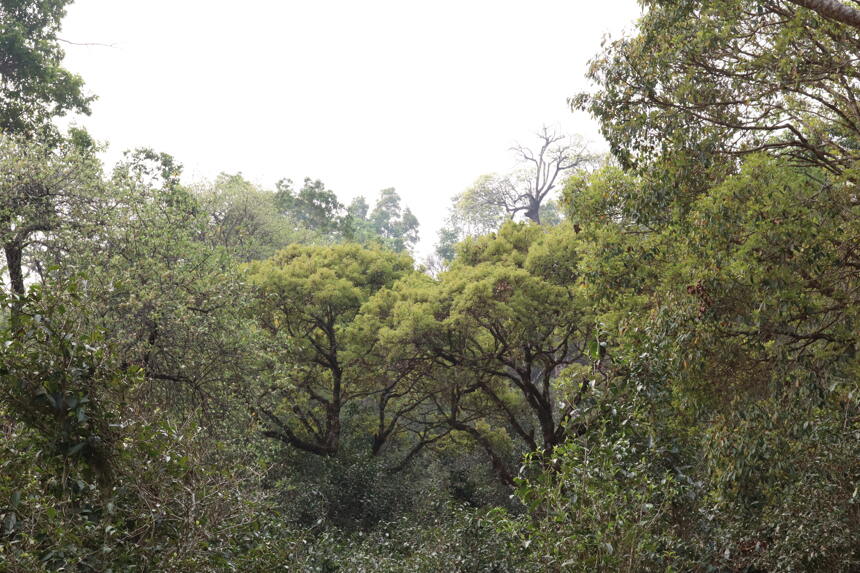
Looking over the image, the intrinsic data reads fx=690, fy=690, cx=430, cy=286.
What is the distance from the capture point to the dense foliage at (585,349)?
12.9 feet

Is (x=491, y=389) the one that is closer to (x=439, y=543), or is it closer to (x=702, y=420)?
(x=439, y=543)

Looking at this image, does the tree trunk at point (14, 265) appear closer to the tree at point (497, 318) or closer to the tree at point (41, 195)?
the tree at point (41, 195)

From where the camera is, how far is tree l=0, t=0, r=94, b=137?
723 inches

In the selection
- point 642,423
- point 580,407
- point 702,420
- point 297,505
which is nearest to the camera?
point 580,407

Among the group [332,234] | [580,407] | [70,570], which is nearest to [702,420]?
[580,407]

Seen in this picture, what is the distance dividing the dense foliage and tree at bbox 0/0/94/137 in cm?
850

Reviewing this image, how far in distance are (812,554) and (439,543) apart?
198 inches

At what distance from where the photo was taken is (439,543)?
9.31m

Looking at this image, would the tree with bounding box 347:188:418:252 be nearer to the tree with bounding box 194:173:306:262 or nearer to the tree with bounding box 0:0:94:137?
the tree with bounding box 194:173:306:262

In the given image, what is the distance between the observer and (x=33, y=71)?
19.0 metres

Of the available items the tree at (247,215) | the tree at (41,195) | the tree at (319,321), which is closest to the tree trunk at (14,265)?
the tree at (41,195)

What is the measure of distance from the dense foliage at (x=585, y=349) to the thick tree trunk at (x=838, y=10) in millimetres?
1345

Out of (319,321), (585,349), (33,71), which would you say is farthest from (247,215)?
(585,349)

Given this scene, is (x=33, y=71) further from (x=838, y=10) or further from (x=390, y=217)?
(x=390, y=217)
